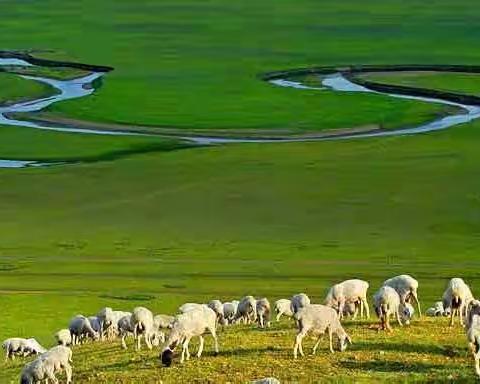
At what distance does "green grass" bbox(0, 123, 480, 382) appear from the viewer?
59.7ft

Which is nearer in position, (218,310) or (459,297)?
(459,297)

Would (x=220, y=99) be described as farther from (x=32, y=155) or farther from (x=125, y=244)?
(x=125, y=244)

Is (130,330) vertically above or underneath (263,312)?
underneath

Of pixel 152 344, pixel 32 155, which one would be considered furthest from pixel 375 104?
pixel 152 344

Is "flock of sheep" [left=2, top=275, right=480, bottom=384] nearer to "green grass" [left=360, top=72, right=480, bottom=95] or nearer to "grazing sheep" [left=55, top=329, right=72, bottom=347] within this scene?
"grazing sheep" [left=55, top=329, right=72, bottom=347]

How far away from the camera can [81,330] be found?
21.9 m

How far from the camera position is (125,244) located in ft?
113

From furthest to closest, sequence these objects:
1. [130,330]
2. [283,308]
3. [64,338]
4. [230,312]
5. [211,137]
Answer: [211,137] < [230,312] < [283,308] < [64,338] < [130,330]

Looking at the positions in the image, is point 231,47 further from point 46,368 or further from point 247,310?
point 46,368

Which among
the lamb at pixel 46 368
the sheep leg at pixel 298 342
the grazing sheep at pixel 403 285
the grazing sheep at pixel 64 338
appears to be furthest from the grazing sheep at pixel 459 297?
the grazing sheep at pixel 64 338

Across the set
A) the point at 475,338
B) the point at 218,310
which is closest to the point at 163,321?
the point at 218,310

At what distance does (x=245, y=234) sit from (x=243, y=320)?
13144 mm

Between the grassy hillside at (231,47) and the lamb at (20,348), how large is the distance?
37047 millimetres

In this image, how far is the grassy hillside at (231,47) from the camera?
202ft
